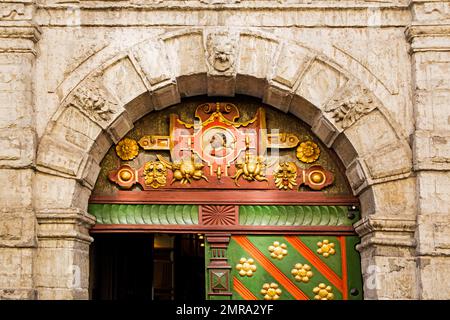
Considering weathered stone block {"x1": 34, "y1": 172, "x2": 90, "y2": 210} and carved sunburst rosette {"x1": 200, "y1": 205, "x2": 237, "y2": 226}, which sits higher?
weathered stone block {"x1": 34, "y1": 172, "x2": 90, "y2": 210}

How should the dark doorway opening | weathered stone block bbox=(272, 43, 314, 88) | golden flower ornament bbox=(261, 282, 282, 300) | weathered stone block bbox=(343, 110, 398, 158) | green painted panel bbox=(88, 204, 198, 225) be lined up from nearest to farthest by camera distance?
weathered stone block bbox=(343, 110, 398, 158) → weathered stone block bbox=(272, 43, 314, 88) → golden flower ornament bbox=(261, 282, 282, 300) → green painted panel bbox=(88, 204, 198, 225) → the dark doorway opening

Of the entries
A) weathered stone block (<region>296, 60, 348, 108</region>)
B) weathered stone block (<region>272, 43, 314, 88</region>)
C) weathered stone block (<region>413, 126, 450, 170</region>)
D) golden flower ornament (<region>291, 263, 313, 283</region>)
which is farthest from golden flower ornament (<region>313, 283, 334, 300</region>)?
weathered stone block (<region>272, 43, 314, 88</region>)

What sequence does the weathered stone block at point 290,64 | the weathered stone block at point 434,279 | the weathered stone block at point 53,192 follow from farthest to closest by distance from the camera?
the weathered stone block at point 290,64, the weathered stone block at point 53,192, the weathered stone block at point 434,279

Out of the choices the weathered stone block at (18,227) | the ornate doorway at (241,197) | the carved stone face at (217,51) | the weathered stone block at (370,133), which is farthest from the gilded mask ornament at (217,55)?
the weathered stone block at (18,227)

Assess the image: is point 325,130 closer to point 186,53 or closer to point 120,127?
point 186,53

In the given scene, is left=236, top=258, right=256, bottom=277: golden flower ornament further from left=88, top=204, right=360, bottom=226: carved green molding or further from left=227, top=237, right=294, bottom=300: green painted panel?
left=88, top=204, right=360, bottom=226: carved green molding

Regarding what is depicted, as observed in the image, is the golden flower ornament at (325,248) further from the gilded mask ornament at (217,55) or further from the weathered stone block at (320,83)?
the gilded mask ornament at (217,55)

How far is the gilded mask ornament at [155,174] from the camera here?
18.7 feet

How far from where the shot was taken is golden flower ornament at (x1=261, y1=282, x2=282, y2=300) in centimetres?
555

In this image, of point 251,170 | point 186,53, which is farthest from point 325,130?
point 186,53

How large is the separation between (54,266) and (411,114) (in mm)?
2748

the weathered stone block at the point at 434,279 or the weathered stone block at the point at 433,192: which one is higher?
the weathered stone block at the point at 433,192

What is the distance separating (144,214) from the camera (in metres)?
5.68

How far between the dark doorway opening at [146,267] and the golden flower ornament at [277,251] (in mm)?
2467
